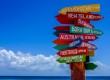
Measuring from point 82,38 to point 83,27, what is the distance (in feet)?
1.55

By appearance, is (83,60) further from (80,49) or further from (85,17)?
(85,17)

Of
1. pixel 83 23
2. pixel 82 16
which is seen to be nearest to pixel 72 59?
pixel 83 23

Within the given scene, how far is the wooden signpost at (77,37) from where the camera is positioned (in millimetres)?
13023

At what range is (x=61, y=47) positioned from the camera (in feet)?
43.7

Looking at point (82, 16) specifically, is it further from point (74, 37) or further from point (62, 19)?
point (74, 37)

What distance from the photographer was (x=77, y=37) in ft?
43.5

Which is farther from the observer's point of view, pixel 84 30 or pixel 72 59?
pixel 84 30

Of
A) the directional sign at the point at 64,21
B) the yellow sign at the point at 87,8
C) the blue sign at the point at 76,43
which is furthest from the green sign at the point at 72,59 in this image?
the yellow sign at the point at 87,8

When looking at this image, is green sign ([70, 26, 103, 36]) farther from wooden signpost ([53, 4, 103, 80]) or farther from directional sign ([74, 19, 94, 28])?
directional sign ([74, 19, 94, 28])

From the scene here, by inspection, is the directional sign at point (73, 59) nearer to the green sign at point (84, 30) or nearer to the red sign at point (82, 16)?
the green sign at point (84, 30)

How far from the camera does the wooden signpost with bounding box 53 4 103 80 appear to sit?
513 inches

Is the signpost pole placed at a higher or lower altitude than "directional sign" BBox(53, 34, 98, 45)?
lower

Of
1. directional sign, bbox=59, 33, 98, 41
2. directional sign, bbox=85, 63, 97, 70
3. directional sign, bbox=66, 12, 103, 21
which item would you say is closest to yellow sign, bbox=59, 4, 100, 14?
directional sign, bbox=66, 12, 103, 21

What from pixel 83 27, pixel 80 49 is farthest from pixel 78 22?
pixel 80 49
